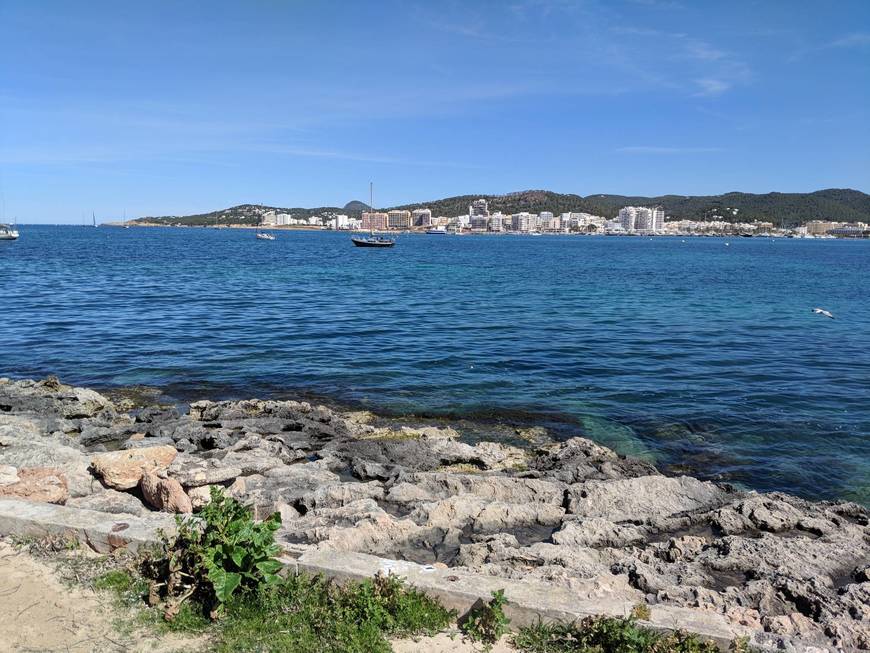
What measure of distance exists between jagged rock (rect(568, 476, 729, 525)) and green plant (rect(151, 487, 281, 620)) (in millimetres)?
5143

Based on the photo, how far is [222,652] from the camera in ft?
16.5

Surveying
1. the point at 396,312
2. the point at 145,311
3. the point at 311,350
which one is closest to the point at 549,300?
the point at 396,312

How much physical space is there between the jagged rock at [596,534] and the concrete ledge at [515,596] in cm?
211

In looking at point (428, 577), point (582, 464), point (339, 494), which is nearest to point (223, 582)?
point (428, 577)

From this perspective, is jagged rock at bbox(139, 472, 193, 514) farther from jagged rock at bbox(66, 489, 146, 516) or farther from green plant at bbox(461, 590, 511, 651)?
green plant at bbox(461, 590, 511, 651)

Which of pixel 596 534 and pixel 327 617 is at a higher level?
pixel 327 617

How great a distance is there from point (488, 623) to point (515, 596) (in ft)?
1.16

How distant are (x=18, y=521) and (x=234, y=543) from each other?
292 cm

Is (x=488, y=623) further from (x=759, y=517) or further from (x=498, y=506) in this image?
(x=759, y=517)

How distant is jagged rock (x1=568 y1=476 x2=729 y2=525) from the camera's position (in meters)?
9.29

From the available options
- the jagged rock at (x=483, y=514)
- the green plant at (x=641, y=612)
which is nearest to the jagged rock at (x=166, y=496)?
the jagged rock at (x=483, y=514)

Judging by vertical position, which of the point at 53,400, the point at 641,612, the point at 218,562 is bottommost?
the point at 53,400

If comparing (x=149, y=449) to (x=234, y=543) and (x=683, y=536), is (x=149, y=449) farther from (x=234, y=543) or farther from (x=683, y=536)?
(x=683, y=536)

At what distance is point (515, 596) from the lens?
18.3ft
